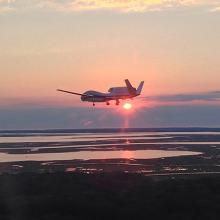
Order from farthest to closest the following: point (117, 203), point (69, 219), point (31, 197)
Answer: point (31, 197)
point (117, 203)
point (69, 219)

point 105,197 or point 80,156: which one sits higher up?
point 105,197

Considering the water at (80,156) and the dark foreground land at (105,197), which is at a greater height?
the dark foreground land at (105,197)

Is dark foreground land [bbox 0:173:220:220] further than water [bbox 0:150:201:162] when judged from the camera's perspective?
No

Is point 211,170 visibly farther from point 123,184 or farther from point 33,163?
point 33,163

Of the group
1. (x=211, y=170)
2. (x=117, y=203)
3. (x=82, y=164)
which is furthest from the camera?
(x=82, y=164)

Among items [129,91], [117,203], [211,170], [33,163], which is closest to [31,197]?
[117,203]

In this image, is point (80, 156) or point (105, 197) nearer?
point (105, 197)

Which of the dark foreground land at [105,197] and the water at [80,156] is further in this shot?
the water at [80,156]

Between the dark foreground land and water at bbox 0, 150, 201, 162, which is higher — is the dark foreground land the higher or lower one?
the higher one
